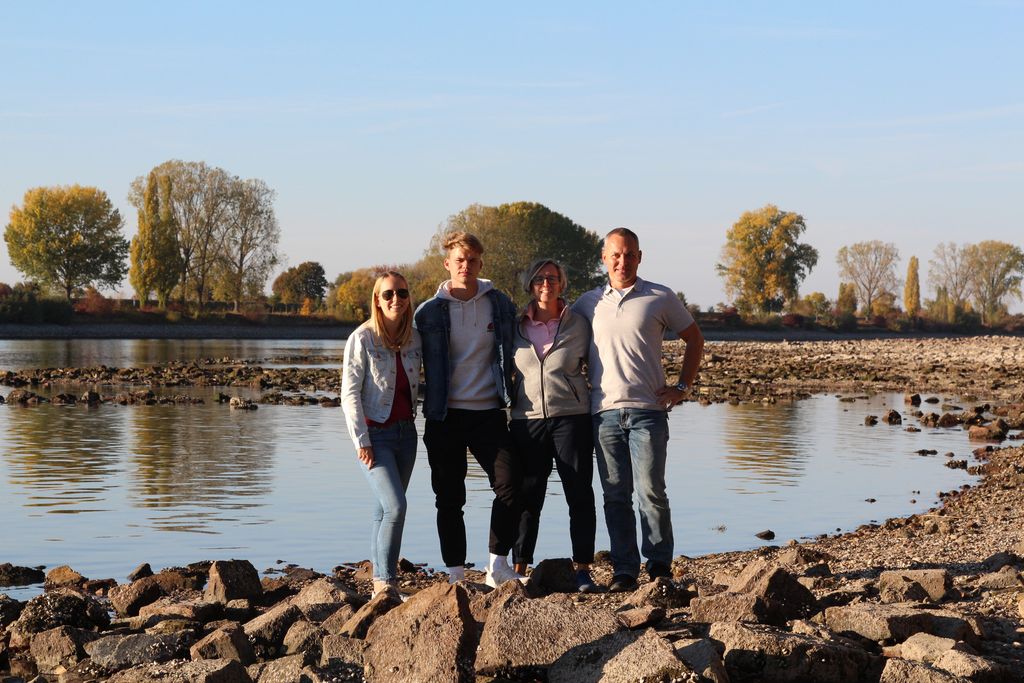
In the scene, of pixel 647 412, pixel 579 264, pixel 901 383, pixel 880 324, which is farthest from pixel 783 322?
pixel 647 412

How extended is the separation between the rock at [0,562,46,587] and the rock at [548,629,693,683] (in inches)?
220

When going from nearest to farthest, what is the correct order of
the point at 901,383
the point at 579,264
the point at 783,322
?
the point at 901,383, the point at 579,264, the point at 783,322

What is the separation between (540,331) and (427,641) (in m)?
2.50

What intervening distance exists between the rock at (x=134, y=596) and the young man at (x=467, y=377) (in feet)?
6.81

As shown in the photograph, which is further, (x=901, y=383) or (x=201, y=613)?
(x=901, y=383)

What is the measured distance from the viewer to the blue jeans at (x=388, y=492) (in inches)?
286

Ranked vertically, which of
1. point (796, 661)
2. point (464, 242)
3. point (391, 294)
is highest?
point (464, 242)

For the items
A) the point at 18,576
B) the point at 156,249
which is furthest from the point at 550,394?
the point at 156,249

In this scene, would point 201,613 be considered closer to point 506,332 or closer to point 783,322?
point 506,332

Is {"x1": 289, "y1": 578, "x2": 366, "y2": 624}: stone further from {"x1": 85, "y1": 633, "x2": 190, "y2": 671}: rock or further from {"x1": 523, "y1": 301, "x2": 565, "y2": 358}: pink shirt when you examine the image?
{"x1": 523, "y1": 301, "x2": 565, "y2": 358}: pink shirt

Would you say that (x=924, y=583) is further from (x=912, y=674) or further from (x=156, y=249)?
(x=156, y=249)

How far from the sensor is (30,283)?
85125 millimetres

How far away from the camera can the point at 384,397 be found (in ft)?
23.8

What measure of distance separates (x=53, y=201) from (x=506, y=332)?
88956 millimetres
